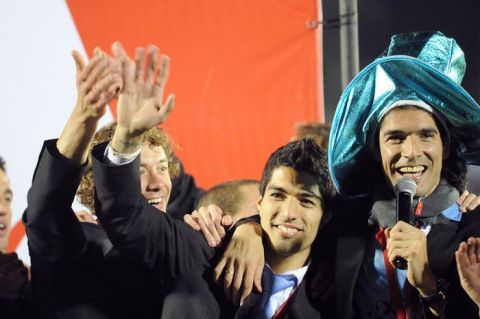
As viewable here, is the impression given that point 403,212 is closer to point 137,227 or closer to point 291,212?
point 291,212

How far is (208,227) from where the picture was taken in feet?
9.13

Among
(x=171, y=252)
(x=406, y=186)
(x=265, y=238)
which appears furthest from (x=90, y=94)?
(x=406, y=186)

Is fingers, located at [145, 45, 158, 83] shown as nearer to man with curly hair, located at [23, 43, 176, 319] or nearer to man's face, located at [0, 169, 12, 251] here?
man with curly hair, located at [23, 43, 176, 319]

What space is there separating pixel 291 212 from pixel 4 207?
1001 mm

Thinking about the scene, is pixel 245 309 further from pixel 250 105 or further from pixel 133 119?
pixel 250 105

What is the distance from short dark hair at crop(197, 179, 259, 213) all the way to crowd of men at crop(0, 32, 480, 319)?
554mm

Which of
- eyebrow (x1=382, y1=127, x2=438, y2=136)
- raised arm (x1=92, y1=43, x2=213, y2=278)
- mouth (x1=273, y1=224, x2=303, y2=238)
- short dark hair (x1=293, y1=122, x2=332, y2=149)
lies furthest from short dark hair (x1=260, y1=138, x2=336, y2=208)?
short dark hair (x1=293, y1=122, x2=332, y2=149)

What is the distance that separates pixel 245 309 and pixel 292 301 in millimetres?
130

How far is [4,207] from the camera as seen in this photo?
3.18 m

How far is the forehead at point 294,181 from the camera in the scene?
276 centimetres

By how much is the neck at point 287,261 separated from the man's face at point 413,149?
0.31 metres

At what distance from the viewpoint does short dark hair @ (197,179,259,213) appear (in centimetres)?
345

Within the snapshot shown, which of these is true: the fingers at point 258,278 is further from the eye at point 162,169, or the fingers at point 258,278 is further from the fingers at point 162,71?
the eye at point 162,169

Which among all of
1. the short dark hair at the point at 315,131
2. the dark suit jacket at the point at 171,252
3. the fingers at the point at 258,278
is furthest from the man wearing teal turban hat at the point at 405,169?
the short dark hair at the point at 315,131
